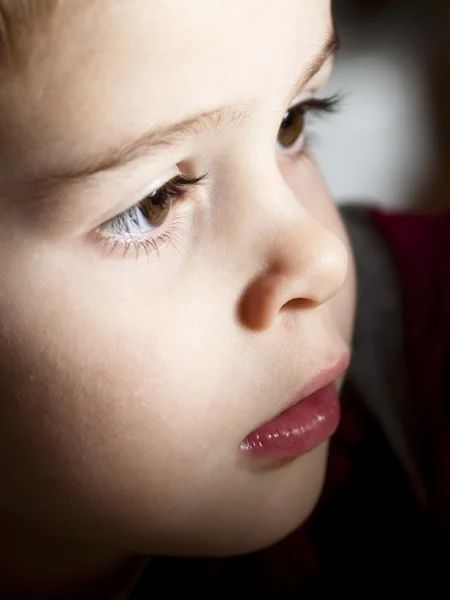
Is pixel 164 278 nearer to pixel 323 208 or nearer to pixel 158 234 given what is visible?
pixel 158 234

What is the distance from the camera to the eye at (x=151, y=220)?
41 centimetres

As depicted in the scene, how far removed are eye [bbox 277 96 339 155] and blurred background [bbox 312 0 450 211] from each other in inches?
21.8

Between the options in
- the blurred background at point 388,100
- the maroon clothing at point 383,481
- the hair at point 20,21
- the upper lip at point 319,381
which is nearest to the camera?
the hair at point 20,21

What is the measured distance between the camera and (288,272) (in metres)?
0.41

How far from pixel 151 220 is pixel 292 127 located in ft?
0.48

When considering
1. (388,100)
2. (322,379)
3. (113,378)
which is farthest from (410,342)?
(388,100)

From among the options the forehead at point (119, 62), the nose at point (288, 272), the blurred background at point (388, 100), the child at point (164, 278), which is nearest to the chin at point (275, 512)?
the child at point (164, 278)

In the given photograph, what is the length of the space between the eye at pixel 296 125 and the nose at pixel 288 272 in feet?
0.35

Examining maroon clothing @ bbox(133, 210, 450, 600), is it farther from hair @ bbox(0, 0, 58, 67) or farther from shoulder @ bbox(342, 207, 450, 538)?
hair @ bbox(0, 0, 58, 67)

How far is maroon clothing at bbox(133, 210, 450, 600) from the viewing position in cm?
A: 62

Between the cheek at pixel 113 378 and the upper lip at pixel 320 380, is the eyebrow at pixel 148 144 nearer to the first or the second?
the cheek at pixel 113 378

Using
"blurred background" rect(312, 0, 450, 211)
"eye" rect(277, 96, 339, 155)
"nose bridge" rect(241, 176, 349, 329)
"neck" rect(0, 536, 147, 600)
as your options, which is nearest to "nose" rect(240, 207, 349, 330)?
"nose bridge" rect(241, 176, 349, 329)

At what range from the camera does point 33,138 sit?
0.36m

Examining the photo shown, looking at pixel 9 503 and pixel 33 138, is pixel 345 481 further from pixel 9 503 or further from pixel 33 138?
pixel 33 138
